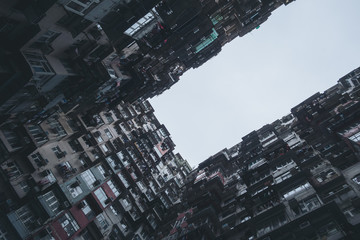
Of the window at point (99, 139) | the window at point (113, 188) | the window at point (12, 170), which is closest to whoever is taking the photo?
the window at point (12, 170)

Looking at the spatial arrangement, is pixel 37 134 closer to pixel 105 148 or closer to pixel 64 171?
pixel 64 171

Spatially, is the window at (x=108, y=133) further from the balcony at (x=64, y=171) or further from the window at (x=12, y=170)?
the window at (x=12, y=170)

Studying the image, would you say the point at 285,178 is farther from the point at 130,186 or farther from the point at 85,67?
the point at 85,67

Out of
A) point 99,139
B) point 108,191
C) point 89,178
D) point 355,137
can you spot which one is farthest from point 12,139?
point 355,137

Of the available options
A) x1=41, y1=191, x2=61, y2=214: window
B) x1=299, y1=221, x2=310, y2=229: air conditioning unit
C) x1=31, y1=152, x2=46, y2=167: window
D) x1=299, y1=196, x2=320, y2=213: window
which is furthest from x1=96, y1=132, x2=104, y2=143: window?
x1=299, y1=221, x2=310, y2=229: air conditioning unit

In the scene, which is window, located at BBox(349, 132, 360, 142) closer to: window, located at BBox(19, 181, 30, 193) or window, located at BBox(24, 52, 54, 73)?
window, located at BBox(24, 52, 54, 73)

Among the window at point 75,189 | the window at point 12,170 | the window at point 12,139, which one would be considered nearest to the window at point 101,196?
the window at point 75,189
